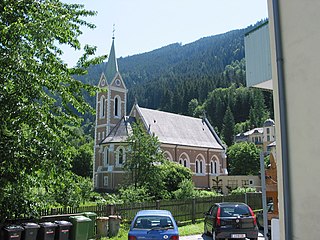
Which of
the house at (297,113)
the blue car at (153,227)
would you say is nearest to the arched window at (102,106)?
the blue car at (153,227)

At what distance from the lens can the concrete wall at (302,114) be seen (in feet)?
14.8

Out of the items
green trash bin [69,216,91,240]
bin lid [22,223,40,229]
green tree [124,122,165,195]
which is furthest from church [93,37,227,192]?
bin lid [22,223,40,229]

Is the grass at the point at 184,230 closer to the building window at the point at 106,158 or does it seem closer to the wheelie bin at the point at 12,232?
the wheelie bin at the point at 12,232

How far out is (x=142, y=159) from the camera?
29.0 m

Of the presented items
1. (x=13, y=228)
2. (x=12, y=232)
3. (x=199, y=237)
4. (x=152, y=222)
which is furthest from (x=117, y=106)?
(x=152, y=222)

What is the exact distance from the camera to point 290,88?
16.5 feet

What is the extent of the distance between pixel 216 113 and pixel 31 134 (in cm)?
11893

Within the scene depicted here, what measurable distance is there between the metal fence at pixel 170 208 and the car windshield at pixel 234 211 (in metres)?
5.27

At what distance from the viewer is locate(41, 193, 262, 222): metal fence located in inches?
565

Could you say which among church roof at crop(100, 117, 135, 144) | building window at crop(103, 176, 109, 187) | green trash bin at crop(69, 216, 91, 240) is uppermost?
church roof at crop(100, 117, 135, 144)

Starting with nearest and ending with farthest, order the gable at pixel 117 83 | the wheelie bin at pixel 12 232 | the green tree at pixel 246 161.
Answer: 1. the wheelie bin at pixel 12 232
2. the gable at pixel 117 83
3. the green tree at pixel 246 161

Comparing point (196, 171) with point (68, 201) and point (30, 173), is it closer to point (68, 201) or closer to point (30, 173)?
point (68, 201)

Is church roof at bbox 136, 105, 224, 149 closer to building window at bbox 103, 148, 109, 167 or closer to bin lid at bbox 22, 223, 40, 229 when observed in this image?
building window at bbox 103, 148, 109, 167

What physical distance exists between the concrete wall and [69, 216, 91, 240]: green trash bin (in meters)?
9.27
